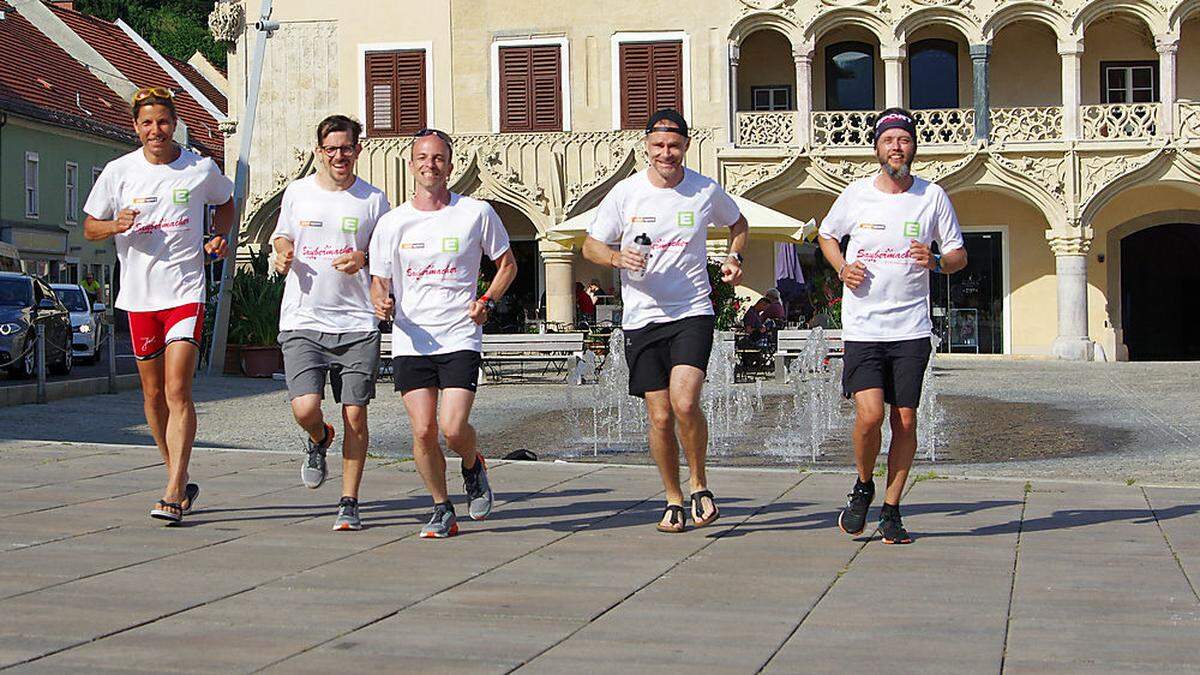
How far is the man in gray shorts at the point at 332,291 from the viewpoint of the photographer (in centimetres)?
875

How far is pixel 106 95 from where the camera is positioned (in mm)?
56188

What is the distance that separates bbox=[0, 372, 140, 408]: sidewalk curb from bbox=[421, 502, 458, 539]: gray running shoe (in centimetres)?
1167

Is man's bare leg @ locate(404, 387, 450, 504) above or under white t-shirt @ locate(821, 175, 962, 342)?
under

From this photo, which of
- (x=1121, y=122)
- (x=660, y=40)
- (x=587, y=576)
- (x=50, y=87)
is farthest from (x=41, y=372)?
(x=50, y=87)

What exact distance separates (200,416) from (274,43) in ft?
67.6

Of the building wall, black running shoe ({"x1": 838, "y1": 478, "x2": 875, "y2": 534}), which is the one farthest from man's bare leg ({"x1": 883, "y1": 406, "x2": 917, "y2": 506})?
the building wall

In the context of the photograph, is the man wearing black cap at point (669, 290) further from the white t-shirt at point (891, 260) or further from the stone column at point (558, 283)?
the stone column at point (558, 283)

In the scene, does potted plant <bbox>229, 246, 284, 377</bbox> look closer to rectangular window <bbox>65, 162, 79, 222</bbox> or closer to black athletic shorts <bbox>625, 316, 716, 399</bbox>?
black athletic shorts <bbox>625, 316, 716, 399</bbox>

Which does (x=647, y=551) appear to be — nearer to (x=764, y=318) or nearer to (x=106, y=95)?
(x=764, y=318)

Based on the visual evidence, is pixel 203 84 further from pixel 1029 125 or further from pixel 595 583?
pixel 595 583

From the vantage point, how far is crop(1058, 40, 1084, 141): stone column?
35625 mm

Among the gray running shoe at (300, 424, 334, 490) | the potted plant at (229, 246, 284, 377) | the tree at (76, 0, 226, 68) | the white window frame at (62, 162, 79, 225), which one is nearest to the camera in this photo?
the gray running shoe at (300, 424, 334, 490)

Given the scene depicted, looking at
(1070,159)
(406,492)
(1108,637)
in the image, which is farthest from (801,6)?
(1108,637)

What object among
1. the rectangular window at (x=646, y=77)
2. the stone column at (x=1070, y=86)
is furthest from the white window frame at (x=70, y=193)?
the stone column at (x=1070, y=86)
